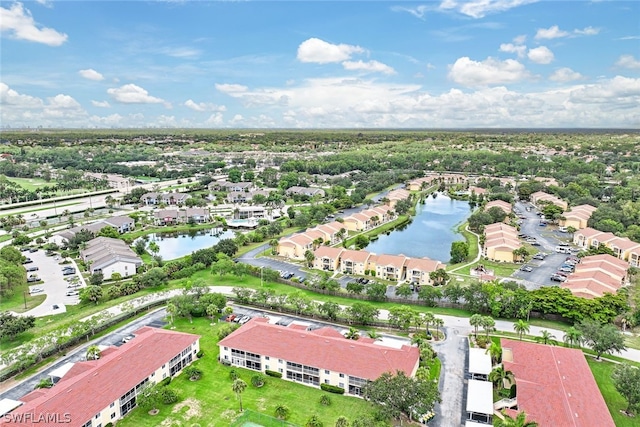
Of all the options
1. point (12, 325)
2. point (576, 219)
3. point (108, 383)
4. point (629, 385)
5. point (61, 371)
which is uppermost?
point (12, 325)

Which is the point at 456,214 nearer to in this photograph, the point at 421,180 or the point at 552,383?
the point at 421,180

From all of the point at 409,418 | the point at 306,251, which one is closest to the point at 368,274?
the point at 306,251

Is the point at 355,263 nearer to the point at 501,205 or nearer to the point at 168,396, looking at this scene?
the point at 168,396

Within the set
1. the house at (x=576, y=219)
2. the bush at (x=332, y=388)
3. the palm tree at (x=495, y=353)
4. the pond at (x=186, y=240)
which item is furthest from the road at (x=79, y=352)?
the house at (x=576, y=219)

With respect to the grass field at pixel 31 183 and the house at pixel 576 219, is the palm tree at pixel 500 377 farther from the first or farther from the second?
the grass field at pixel 31 183

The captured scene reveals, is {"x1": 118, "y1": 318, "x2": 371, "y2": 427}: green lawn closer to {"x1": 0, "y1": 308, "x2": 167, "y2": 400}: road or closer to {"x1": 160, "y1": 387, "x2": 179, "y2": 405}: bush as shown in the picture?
{"x1": 160, "y1": 387, "x2": 179, "y2": 405}: bush

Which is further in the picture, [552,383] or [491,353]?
[491,353]

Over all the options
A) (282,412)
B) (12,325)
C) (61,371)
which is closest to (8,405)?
(61,371)
